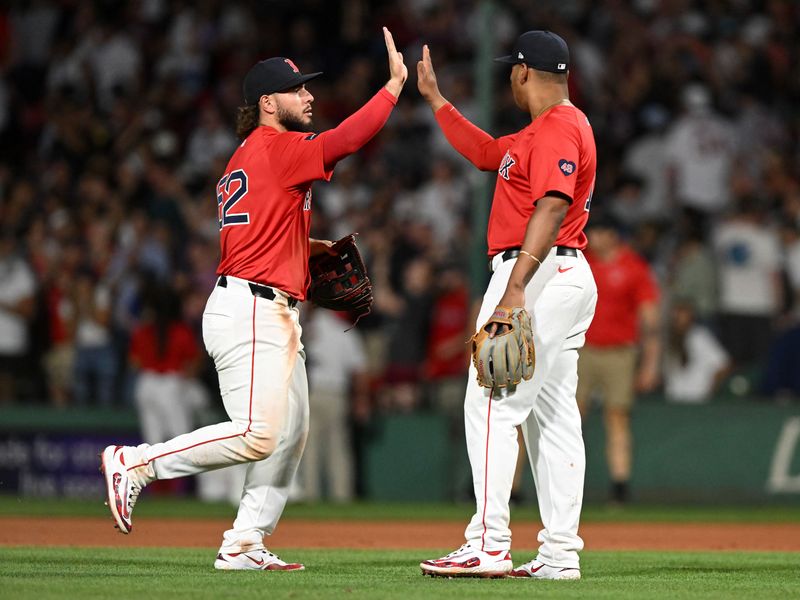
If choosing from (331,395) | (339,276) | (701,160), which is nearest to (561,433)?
(339,276)

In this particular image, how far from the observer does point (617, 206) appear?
1598 cm

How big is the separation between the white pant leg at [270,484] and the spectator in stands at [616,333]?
6580mm

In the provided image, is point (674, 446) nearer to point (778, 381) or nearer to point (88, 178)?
point (778, 381)

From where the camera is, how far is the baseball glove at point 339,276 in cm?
757

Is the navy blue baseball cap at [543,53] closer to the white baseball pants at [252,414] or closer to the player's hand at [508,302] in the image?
the player's hand at [508,302]

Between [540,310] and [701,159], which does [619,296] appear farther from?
[540,310]

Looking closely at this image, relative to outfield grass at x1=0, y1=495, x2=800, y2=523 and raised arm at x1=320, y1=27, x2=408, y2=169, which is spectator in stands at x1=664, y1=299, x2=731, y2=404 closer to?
outfield grass at x1=0, y1=495, x2=800, y2=523

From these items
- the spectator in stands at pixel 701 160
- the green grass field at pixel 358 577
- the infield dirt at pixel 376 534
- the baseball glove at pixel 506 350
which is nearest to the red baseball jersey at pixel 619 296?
the infield dirt at pixel 376 534

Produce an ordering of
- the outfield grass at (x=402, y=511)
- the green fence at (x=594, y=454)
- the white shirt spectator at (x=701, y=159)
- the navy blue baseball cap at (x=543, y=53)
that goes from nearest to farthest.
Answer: the navy blue baseball cap at (x=543, y=53) < the outfield grass at (x=402, y=511) < the green fence at (x=594, y=454) < the white shirt spectator at (x=701, y=159)

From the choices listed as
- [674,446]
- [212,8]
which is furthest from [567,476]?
[212,8]

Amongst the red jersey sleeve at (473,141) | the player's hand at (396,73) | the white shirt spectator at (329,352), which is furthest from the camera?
the white shirt spectator at (329,352)

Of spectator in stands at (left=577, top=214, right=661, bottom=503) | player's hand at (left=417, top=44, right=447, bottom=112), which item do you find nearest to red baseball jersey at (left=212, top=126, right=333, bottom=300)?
player's hand at (left=417, top=44, right=447, bottom=112)

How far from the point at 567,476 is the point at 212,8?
13.9m

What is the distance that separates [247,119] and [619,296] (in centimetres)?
665
